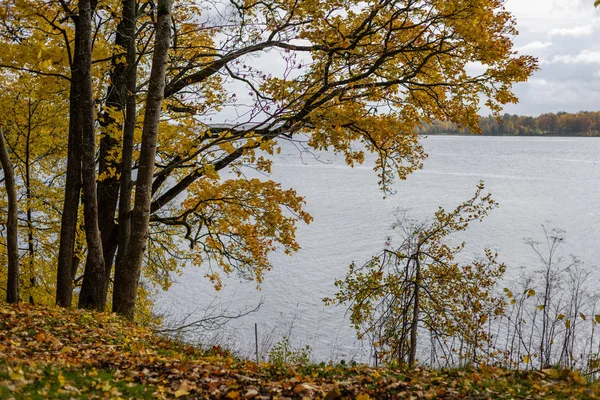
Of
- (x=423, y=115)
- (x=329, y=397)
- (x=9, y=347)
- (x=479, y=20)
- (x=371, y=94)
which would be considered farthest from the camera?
(x=423, y=115)

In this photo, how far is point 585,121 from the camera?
4262 inches

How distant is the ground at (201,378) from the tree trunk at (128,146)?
2.31m

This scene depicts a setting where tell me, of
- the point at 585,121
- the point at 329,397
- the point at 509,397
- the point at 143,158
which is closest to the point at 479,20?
the point at 143,158

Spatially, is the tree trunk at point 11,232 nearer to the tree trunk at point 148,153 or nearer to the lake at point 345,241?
the tree trunk at point 148,153

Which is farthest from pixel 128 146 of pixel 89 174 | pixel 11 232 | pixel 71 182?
pixel 11 232

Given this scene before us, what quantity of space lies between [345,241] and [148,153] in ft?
67.6

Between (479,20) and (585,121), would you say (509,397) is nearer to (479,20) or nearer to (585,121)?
(479,20)

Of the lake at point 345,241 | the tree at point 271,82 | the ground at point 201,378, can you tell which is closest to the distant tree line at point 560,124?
the lake at point 345,241

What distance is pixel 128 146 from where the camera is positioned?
8273mm

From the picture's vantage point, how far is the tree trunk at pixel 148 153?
708cm

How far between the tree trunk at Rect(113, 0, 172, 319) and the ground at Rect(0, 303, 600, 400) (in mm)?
1562

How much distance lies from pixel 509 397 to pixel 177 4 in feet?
35.2

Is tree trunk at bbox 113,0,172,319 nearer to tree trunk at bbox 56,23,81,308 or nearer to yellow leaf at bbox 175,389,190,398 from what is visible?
tree trunk at bbox 56,23,81,308

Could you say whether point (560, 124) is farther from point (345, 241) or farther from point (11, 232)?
point (11, 232)
